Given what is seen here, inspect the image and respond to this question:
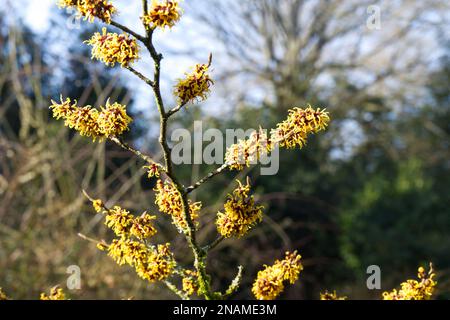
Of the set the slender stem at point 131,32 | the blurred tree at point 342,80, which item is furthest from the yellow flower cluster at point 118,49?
the blurred tree at point 342,80

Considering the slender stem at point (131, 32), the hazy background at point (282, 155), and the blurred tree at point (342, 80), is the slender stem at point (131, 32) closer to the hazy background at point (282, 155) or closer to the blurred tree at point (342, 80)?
the hazy background at point (282, 155)

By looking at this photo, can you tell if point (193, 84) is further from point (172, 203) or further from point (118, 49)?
point (172, 203)

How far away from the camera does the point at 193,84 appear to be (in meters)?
1.36

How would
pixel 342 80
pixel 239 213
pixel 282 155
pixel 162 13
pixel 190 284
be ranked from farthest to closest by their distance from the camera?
pixel 342 80
pixel 282 155
pixel 190 284
pixel 239 213
pixel 162 13

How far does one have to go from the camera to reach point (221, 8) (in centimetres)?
1252

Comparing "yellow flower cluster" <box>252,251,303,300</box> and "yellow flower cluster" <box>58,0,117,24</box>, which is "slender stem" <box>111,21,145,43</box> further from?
"yellow flower cluster" <box>252,251,303,300</box>

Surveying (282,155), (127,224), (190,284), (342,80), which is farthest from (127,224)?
(342,80)

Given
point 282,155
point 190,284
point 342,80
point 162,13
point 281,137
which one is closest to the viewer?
point 162,13

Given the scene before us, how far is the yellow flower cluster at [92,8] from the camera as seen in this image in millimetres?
1264

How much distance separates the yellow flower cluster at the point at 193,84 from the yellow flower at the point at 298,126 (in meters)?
0.20

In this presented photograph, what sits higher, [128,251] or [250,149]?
[250,149]

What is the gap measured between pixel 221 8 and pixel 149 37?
1166 cm

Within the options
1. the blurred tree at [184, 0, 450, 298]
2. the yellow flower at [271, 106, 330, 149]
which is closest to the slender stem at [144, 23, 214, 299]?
the yellow flower at [271, 106, 330, 149]

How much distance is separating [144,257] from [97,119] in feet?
1.23
